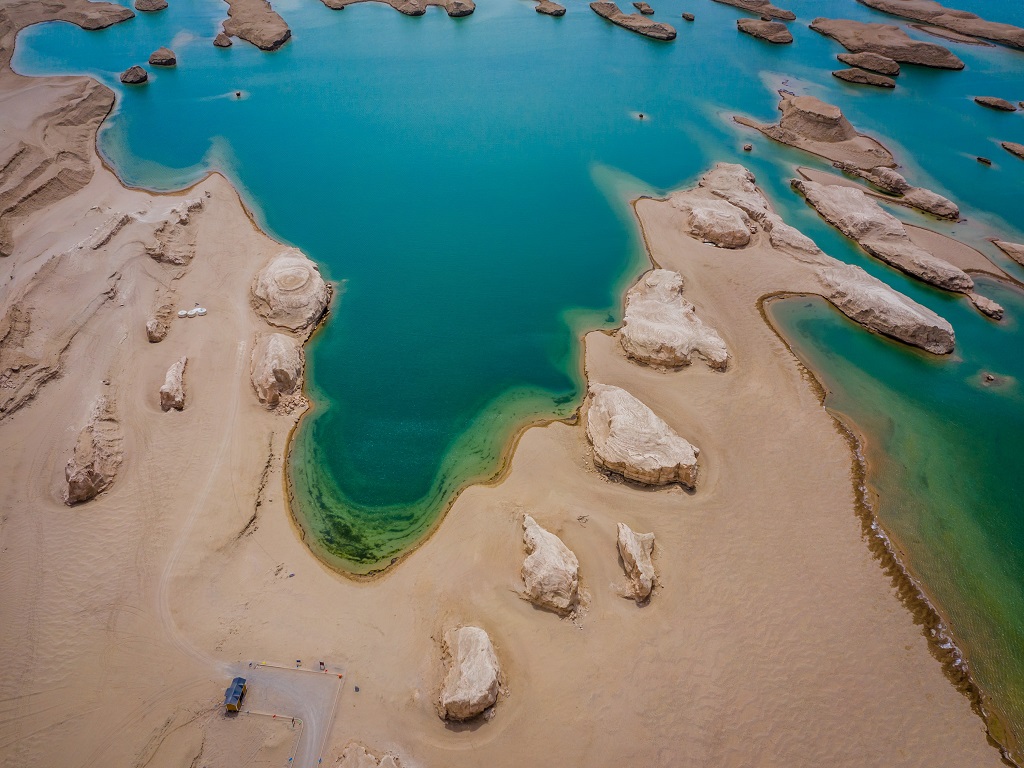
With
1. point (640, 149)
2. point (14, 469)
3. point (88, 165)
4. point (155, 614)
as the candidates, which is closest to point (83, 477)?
point (14, 469)

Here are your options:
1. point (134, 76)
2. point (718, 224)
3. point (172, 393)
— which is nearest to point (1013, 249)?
point (718, 224)

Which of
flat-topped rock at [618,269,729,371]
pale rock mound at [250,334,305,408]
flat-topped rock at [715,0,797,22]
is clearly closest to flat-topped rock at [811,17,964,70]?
flat-topped rock at [715,0,797,22]

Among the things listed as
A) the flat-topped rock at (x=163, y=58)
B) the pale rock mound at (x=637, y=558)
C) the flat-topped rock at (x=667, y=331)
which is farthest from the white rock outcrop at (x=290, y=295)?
the flat-topped rock at (x=163, y=58)

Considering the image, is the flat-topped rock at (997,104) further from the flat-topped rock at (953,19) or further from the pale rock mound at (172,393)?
the pale rock mound at (172,393)

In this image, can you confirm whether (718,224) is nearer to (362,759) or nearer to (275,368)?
(275,368)

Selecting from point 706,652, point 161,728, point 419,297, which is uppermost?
point 419,297

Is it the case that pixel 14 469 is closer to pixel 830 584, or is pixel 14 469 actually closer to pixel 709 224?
pixel 830 584

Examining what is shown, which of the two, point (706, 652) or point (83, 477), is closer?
point (706, 652)
